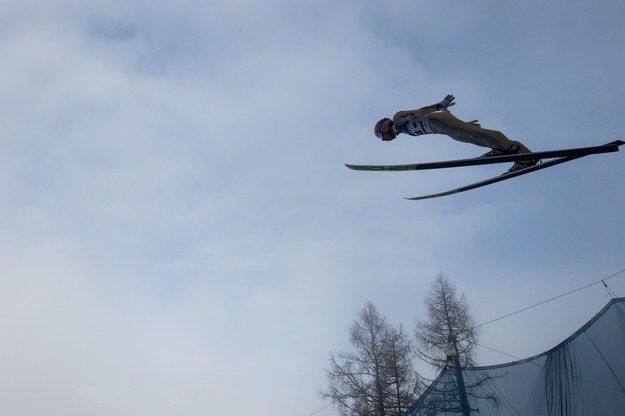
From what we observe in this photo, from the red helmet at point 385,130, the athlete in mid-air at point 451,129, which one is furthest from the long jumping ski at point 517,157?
the red helmet at point 385,130

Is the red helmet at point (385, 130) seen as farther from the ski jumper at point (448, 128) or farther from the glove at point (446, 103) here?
the glove at point (446, 103)

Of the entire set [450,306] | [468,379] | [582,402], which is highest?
[450,306]

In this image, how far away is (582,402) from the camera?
840 cm

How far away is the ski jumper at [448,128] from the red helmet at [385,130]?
242mm

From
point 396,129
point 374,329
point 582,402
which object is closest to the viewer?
point 396,129

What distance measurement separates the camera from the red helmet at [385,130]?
696 centimetres

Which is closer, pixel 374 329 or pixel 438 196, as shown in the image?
pixel 438 196

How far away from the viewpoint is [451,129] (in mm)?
6254

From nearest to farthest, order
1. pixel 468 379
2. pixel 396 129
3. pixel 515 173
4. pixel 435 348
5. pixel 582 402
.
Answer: pixel 515 173 → pixel 396 129 → pixel 582 402 → pixel 468 379 → pixel 435 348

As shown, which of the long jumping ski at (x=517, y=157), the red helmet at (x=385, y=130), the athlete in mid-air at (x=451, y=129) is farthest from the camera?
the red helmet at (x=385, y=130)

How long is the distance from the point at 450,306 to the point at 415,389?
10.00 feet

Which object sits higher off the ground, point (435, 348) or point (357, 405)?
point (435, 348)


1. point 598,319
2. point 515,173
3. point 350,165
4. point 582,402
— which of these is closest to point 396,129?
point 350,165

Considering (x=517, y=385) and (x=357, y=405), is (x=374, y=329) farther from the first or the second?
(x=517, y=385)
